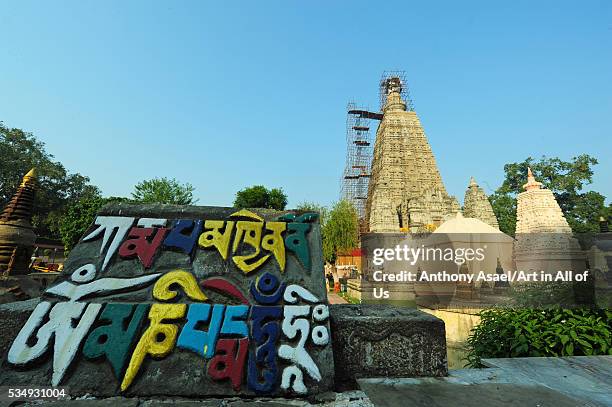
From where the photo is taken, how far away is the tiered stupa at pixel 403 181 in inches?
1134

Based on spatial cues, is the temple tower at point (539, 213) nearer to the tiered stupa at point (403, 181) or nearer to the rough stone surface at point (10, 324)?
the tiered stupa at point (403, 181)

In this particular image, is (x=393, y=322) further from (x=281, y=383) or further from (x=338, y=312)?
(x=281, y=383)

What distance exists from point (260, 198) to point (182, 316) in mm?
41374

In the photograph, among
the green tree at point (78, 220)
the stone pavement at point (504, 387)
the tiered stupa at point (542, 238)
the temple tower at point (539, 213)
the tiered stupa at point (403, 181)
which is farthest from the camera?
the tiered stupa at point (403, 181)

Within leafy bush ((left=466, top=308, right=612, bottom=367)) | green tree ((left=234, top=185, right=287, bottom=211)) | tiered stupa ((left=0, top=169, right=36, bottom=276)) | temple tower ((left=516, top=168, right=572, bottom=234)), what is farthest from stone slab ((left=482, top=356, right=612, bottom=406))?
green tree ((left=234, top=185, right=287, bottom=211))

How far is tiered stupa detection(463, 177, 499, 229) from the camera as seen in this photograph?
86.8 feet

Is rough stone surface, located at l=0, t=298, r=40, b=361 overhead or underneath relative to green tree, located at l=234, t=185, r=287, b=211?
underneath

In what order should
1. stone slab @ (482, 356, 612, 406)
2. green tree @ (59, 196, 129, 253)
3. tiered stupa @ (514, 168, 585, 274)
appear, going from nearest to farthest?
stone slab @ (482, 356, 612, 406)
tiered stupa @ (514, 168, 585, 274)
green tree @ (59, 196, 129, 253)

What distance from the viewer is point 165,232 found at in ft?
12.3

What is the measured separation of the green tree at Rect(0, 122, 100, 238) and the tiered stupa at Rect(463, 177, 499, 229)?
166 feet

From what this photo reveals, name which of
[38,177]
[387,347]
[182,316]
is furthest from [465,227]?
[38,177]

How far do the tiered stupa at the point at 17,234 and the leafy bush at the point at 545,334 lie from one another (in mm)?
13974

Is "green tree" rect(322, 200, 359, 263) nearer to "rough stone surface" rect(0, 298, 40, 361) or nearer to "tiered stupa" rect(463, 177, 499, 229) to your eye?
"tiered stupa" rect(463, 177, 499, 229)

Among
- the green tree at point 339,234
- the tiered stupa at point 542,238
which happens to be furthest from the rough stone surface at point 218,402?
the green tree at point 339,234
